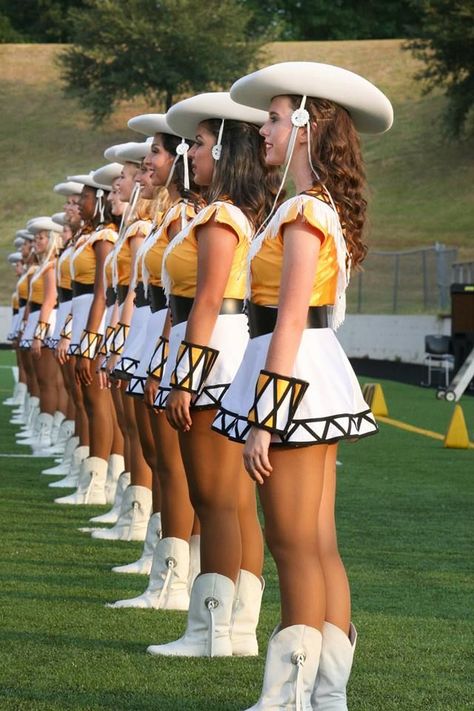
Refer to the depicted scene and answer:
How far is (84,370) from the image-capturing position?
10117 mm

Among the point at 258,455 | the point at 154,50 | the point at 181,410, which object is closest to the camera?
the point at 258,455

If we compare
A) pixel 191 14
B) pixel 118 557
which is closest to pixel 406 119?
pixel 191 14

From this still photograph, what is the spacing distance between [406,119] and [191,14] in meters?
10.3

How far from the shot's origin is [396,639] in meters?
6.29

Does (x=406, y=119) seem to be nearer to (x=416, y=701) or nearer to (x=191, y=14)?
(x=191, y=14)

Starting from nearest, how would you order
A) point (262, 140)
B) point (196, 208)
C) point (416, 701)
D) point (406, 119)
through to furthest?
point (416, 701)
point (262, 140)
point (196, 208)
point (406, 119)

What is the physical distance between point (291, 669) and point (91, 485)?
6.35 m

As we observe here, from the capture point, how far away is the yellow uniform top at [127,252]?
8.37 metres

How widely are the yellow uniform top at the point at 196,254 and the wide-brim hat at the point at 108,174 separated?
385 cm

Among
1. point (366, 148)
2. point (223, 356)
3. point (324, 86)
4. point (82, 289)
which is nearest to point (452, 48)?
point (366, 148)

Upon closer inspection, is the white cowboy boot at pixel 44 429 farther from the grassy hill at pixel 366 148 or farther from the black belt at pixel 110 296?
the grassy hill at pixel 366 148

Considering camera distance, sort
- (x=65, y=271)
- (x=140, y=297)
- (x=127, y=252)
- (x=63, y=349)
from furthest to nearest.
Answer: (x=65, y=271) → (x=63, y=349) → (x=127, y=252) → (x=140, y=297)

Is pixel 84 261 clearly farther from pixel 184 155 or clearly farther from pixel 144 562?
pixel 184 155

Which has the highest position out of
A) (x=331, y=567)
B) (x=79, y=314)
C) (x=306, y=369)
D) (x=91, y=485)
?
(x=79, y=314)
